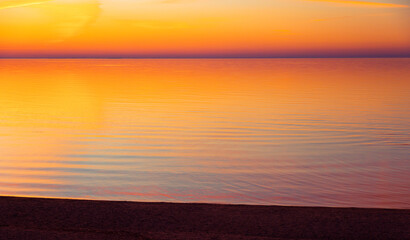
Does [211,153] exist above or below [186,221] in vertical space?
above

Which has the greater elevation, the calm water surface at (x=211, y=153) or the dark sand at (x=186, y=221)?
the calm water surface at (x=211, y=153)

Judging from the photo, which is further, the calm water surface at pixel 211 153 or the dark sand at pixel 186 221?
the calm water surface at pixel 211 153

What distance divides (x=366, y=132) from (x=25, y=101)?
47.2 feet

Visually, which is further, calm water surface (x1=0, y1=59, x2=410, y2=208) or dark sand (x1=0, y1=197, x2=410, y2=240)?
calm water surface (x1=0, y1=59, x2=410, y2=208)

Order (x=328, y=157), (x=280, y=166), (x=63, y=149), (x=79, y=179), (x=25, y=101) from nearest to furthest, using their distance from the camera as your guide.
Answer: (x=79, y=179)
(x=280, y=166)
(x=328, y=157)
(x=63, y=149)
(x=25, y=101)

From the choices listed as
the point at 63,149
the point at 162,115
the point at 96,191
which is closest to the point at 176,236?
the point at 96,191

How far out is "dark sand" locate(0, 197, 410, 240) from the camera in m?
3.96

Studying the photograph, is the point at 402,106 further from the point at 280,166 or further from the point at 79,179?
the point at 79,179

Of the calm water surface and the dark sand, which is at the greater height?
the calm water surface

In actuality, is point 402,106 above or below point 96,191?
above

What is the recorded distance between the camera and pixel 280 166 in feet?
29.4

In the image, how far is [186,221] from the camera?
4348 millimetres

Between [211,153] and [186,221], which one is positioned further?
[211,153]

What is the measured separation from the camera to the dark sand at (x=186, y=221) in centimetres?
396
